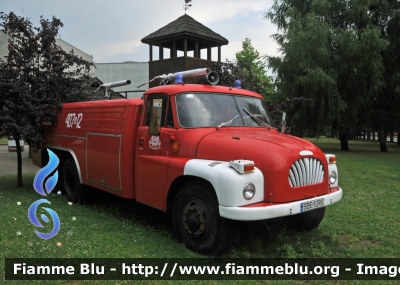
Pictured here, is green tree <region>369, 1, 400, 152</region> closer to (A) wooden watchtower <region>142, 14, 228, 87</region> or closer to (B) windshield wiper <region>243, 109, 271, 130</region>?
(A) wooden watchtower <region>142, 14, 228, 87</region>

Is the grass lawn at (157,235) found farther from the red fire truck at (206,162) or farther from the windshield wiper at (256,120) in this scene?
the windshield wiper at (256,120)

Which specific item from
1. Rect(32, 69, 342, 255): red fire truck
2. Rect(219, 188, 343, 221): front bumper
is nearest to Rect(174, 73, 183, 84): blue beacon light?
Rect(32, 69, 342, 255): red fire truck

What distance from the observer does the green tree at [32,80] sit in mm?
8891

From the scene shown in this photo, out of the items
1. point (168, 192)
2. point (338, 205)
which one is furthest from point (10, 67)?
point (338, 205)

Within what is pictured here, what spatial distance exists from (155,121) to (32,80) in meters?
4.92

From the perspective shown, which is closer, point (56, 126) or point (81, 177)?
point (81, 177)

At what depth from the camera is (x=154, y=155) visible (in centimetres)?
588

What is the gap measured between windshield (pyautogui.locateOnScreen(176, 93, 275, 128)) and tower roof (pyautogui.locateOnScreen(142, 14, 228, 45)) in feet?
47.1

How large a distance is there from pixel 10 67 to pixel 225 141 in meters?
6.46

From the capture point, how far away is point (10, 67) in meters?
9.12

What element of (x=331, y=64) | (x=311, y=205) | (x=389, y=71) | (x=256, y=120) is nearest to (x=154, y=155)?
(x=256, y=120)

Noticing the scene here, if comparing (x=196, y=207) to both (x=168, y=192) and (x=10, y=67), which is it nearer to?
(x=168, y=192)

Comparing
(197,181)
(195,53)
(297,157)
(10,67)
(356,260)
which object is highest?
(195,53)

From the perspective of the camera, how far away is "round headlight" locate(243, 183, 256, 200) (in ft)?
14.9
